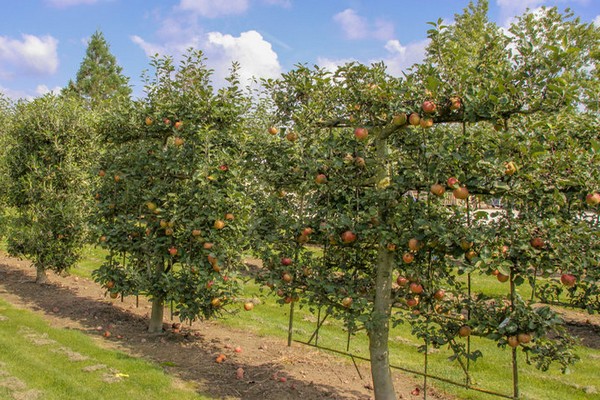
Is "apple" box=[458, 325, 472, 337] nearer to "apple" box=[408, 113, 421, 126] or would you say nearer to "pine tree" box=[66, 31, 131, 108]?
"apple" box=[408, 113, 421, 126]

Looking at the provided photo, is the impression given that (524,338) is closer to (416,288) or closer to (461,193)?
(416,288)

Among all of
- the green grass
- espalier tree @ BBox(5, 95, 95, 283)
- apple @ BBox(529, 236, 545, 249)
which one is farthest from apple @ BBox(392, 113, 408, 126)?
espalier tree @ BBox(5, 95, 95, 283)

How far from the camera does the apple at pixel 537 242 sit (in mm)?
3506

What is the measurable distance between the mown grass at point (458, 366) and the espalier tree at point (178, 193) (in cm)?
93

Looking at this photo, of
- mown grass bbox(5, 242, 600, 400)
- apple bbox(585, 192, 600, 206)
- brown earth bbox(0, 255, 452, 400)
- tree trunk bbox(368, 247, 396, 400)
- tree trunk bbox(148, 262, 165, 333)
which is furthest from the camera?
tree trunk bbox(148, 262, 165, 333)

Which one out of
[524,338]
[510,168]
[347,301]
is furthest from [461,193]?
[347,301]

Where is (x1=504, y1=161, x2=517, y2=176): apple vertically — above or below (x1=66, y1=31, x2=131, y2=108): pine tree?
below

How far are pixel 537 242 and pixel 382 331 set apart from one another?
5.31 feet

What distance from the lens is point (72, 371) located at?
5512 millimetres

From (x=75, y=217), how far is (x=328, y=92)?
7.26m

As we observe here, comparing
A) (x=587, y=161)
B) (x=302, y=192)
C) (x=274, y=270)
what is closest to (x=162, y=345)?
(x=274, y=270)

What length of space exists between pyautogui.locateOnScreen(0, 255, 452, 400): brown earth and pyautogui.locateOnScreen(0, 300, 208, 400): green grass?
0.31 meters

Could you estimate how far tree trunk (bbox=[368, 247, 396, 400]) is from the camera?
4.44 metres

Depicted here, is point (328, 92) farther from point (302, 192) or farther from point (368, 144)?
point (302, 192)
